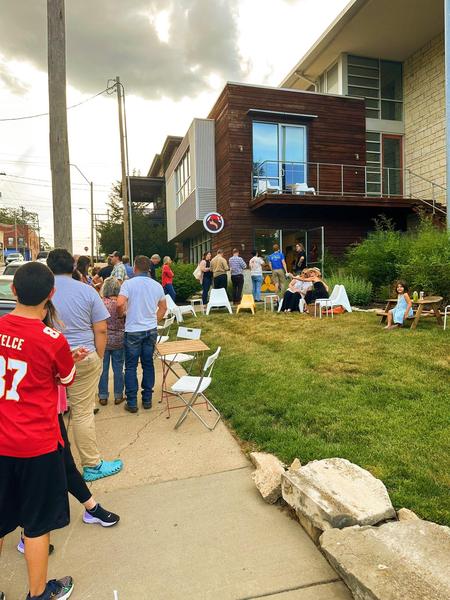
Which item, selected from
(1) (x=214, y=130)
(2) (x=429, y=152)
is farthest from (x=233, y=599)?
(2) (x=429, y=152)

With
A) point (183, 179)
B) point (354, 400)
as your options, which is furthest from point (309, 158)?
point (354, 400)

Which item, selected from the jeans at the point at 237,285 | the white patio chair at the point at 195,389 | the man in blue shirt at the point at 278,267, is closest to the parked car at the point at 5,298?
the white patio chair at the point at 195,389

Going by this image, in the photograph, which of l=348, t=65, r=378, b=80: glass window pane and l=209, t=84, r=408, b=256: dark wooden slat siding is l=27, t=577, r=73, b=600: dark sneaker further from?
l=348, t=65, r=378, b=80: glass window pane

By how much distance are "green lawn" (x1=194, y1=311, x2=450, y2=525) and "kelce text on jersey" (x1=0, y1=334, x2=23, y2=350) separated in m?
2.31

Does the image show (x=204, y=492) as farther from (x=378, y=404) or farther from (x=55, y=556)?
(x=378, y=404)

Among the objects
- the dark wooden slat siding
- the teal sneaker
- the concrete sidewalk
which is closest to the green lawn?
the concrete sidewalk

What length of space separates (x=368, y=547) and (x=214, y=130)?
18146 mm

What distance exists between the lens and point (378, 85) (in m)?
19.3

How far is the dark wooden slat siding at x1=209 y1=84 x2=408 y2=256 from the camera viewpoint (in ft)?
53.1

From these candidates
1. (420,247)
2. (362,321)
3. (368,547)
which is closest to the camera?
(368,547)

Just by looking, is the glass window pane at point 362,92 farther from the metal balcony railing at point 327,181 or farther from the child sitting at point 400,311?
the child sitting at point 400,311

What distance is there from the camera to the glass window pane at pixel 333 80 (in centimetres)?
1930

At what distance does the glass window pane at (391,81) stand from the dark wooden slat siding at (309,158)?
2880mm

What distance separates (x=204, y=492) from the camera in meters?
3.04
